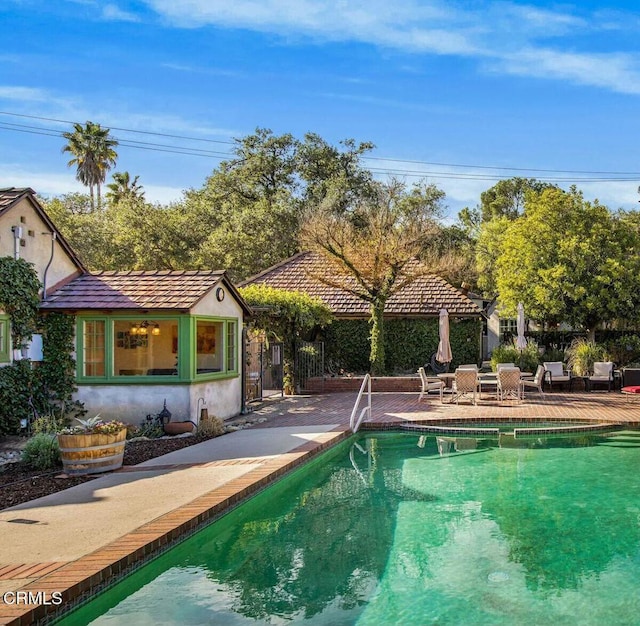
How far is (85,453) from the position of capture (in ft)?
28.7

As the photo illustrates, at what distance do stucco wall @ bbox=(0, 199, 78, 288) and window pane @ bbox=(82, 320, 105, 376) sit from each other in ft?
4.45

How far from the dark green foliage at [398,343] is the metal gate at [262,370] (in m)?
2.96

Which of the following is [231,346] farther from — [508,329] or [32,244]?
[508,329]

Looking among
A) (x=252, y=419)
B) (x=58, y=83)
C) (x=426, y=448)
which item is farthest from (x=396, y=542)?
(x=58, y=83)

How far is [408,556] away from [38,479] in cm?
526

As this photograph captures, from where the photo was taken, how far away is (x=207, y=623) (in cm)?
495

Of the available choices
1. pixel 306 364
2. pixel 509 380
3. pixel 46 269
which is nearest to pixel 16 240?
pixel 46 269

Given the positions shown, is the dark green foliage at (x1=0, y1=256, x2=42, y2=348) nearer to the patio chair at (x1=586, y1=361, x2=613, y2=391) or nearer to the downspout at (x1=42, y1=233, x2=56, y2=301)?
the downspout at (x1=42, y1=233, x2=56, y2=301)

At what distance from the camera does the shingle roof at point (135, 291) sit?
12711 mm

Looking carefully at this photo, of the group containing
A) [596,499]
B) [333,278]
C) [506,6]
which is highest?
[506,6]

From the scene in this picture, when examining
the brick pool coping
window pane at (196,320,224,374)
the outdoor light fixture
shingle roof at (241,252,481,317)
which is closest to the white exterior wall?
window pane at (196,320,224,374)

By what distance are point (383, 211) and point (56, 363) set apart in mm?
13445

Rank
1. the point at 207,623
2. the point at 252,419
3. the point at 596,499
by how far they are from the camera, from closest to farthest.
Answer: the point at 207,623, the point at 596,499, the point at 252,419

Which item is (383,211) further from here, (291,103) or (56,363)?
(56,363)
